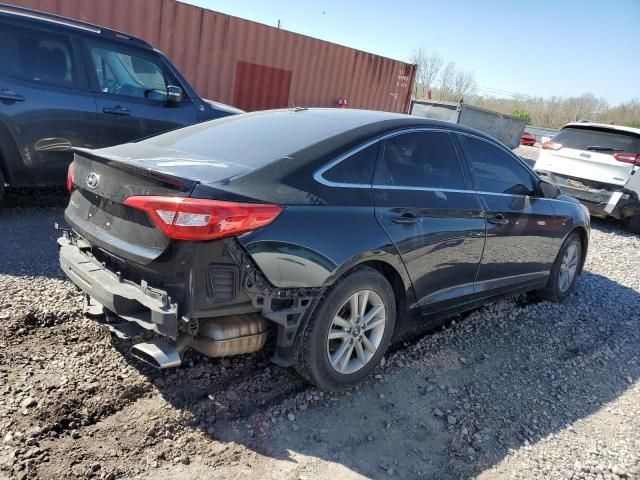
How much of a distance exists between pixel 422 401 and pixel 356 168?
146 cm

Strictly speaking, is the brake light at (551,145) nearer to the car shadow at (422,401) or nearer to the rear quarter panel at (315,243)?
the car shadow at (422,401)

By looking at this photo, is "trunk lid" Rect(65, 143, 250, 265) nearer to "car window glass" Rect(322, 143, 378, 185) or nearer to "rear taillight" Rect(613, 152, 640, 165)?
"car window glass" Rect(322, 143, 378, 185)

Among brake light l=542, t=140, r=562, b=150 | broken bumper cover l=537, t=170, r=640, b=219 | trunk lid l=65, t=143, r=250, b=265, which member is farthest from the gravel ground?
brake light l=542, t=140, r=562, b=150

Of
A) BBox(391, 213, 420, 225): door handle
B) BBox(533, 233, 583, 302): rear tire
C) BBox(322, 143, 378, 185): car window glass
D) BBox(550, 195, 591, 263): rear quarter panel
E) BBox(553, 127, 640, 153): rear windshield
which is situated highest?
BBox(553, 127, 640, 153): rear windshield

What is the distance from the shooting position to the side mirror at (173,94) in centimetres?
580

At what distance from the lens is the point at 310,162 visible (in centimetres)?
276

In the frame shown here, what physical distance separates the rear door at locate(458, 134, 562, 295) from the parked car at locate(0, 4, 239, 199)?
3586mm

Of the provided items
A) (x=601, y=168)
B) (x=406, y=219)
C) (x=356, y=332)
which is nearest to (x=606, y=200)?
(x=601, y=168)

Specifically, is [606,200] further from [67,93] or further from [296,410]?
[67,93]

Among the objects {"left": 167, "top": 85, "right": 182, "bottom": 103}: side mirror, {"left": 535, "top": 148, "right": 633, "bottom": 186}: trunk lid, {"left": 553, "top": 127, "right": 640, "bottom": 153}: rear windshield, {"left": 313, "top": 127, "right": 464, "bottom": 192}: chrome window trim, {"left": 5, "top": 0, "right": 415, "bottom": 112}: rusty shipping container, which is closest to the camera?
{"left": 313, "top": 127, "right": 464, "bottom": 192}: chrome window trim

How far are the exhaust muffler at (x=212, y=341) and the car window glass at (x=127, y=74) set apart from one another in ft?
13.1

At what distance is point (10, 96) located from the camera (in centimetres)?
486

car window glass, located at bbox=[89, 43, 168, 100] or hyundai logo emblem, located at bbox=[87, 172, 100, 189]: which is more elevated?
car window glass, located at bbox=[89, 43, 168, 100]

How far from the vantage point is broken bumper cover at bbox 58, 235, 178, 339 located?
240 cm
